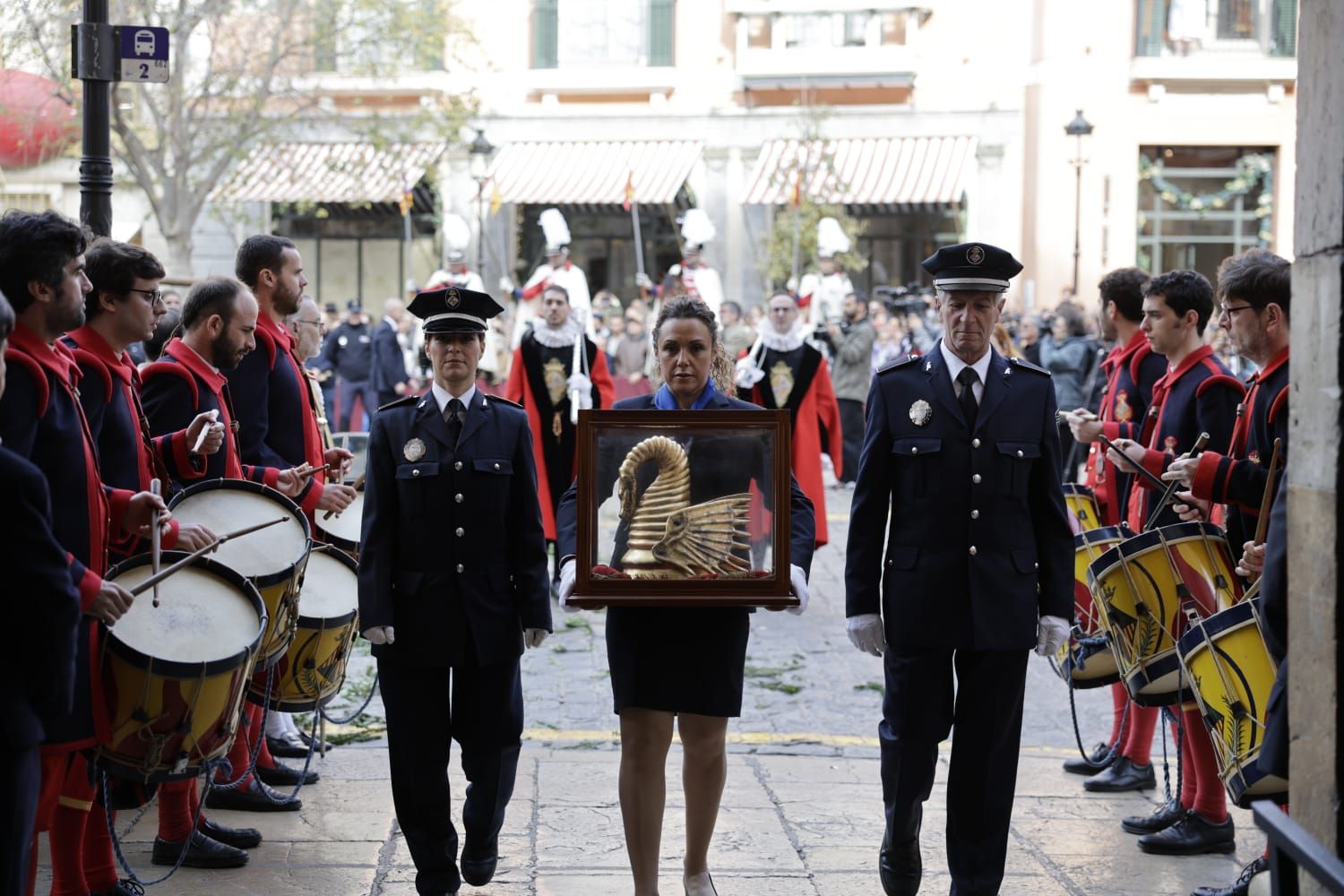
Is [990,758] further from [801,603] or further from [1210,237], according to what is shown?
[1210,237]

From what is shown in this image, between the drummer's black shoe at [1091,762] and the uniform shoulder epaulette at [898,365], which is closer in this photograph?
the uniform shoulder epaulette at [898,365]

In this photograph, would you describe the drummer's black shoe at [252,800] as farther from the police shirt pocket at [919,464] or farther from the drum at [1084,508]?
the drum at [1084,508]

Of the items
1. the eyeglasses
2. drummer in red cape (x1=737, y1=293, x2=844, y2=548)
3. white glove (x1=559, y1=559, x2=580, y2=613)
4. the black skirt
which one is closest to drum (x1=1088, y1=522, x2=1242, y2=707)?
the black skirt

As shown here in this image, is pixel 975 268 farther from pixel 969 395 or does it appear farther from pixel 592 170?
pixel 592 170

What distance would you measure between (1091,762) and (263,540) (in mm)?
3408

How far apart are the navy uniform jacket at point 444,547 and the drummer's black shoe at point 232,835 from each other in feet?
3.53

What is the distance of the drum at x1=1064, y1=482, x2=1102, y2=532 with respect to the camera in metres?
6.01

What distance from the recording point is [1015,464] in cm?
446

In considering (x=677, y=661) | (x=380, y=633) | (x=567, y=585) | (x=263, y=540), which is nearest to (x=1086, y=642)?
(x=677, y=661)

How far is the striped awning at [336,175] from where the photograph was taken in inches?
971

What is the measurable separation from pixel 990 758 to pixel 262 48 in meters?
20.4

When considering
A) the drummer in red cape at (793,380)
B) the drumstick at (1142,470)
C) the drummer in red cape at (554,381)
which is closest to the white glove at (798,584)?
the drumstick at (1142,470)

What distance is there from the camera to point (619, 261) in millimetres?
27609

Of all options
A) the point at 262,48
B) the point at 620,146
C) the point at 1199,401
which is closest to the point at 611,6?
the point at 620,146
